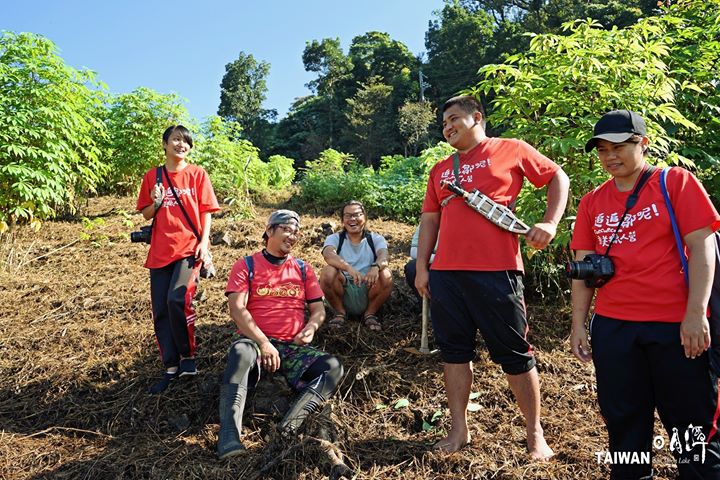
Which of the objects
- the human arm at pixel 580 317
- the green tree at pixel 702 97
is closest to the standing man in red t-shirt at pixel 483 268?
the human arm at pixel 580 317

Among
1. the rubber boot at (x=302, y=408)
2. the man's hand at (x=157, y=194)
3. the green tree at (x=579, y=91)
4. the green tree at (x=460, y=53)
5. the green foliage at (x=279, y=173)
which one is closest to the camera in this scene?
the rubber boot at (x=302, y=408)

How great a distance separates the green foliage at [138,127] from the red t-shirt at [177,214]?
5.60 meters

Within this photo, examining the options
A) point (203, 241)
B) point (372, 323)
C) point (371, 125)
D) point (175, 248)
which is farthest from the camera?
point (371, 125)

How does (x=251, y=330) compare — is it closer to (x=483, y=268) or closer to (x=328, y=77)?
A: (x=483, y=268)

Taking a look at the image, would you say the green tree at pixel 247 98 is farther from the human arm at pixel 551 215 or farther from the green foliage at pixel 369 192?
the human arm at pixel 551 215

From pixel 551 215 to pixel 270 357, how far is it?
5.81ft

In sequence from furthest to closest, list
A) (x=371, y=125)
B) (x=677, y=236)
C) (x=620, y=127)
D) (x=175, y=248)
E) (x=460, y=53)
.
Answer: (x=460, y=53), (x=371, y=125), (x=175, y=248), (x=620, y=127), (x=677, y=236)

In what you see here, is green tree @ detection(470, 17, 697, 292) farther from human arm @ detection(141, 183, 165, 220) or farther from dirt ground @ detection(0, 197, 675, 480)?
human arm @ detection(141, 183, 165, 220)

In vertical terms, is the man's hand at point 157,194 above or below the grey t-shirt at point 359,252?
above

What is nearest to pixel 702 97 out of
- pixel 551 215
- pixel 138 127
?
pixel 551 215

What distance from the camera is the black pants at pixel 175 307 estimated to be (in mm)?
3320

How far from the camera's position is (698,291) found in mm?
1870

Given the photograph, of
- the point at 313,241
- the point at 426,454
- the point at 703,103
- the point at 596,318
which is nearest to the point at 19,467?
the point at 426,454

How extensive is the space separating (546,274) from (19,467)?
3.89 metres
